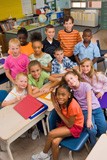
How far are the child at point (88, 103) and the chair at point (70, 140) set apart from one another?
12 centimetres

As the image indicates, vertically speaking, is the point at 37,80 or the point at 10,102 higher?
the point at 37,80

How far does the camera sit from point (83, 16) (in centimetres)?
806

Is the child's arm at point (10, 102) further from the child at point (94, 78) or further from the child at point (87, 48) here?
the child at point (87, 48)

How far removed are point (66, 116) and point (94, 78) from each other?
2.30ft

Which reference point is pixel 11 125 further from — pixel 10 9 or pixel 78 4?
pixel 78 4

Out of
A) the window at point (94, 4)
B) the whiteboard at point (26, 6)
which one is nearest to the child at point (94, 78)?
the whiteboard at point (26, 6)

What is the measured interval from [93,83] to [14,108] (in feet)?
3.34

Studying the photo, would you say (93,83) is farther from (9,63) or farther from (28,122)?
(9,63)

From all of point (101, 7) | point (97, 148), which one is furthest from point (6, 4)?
point (97, 148)

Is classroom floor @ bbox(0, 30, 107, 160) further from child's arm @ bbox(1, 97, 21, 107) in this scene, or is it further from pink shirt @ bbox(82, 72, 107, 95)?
pink shirt @ bbox(82, 72, 107, 95)

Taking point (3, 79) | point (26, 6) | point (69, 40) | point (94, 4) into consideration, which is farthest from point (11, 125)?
point (94, 4)

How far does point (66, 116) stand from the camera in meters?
1.95

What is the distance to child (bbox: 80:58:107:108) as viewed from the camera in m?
2.35

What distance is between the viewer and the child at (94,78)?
7.72 ft
